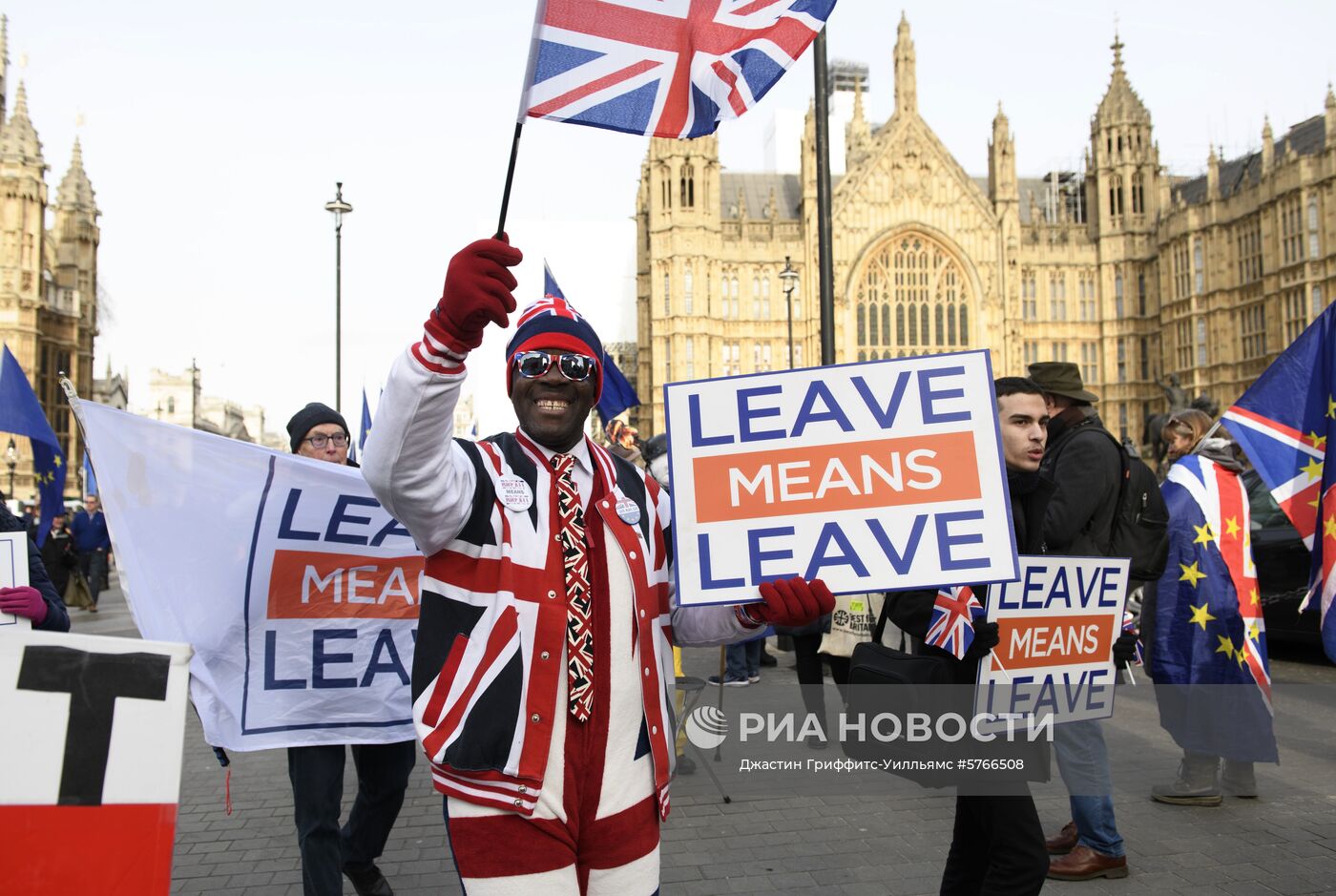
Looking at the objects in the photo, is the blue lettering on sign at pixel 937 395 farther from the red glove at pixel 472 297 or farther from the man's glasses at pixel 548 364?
the red glove at pixel 472 297

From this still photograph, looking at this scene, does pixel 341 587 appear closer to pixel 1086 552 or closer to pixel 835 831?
pixel 835 831

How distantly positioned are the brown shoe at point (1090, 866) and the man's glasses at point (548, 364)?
11.3 feet

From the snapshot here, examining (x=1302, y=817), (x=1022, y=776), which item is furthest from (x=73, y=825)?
(x=1302, y=817)

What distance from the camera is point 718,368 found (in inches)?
2178

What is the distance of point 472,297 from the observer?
2105 millimetres

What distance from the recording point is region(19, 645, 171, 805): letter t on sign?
212 cm

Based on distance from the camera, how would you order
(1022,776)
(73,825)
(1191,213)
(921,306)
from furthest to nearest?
(921,306)
(1191,213)
(1022,776)
(73,825)

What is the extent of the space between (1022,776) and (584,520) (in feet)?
6.18

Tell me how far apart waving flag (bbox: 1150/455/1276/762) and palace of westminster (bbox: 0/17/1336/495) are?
157 feet

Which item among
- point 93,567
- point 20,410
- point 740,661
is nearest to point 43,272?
point 93,567

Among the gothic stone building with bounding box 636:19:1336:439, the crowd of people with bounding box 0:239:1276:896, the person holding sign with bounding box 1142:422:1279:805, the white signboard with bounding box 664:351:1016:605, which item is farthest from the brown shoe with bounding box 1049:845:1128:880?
the gothic stone building with bounding box 636:19:1336:439

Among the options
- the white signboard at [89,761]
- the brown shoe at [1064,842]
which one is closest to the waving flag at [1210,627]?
the brown shoe at [1064,842]

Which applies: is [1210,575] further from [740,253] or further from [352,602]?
[740,253]

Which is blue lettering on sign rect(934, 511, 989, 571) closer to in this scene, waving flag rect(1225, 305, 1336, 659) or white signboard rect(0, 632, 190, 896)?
white signboard rect(0, 632, 190, 896)
